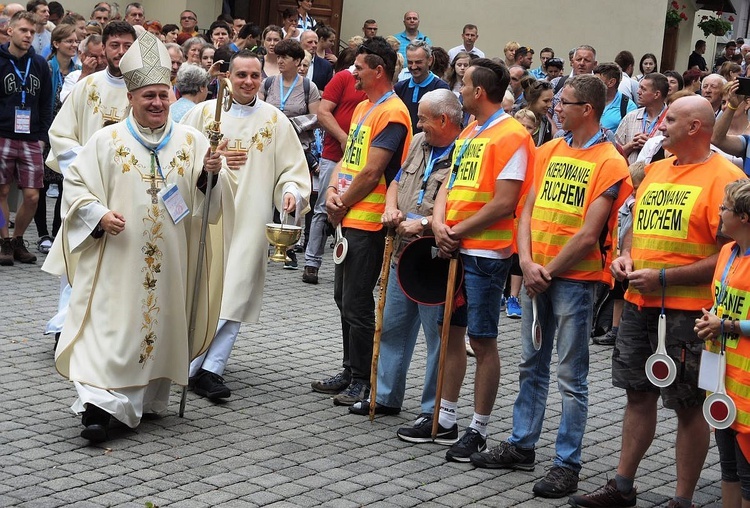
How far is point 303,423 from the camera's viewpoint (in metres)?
6.94

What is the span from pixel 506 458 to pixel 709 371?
1.50 meters

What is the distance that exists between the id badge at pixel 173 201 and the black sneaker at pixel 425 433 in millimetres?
1742

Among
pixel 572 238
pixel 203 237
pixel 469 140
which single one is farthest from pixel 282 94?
pixel 572 238

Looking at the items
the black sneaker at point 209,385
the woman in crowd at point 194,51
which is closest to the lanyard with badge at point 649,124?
the black sneaker at point 209,385

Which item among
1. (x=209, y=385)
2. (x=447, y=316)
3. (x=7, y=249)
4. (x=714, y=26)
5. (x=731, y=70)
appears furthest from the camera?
(x=714, y=26)

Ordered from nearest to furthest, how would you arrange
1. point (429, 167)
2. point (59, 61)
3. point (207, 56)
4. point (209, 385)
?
point (429, 167) → point (209, 385) → point (59, 61) → point (207, 56)

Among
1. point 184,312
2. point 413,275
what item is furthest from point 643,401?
Result: point 184,312

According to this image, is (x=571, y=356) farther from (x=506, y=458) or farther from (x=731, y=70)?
(x=731, y=70)

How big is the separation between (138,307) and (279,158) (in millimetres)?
1672

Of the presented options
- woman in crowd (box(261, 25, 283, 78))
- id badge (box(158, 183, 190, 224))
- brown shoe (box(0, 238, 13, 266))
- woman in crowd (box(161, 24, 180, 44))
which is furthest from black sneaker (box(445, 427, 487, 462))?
woman in crowd (box(161, 24, 180, 44))

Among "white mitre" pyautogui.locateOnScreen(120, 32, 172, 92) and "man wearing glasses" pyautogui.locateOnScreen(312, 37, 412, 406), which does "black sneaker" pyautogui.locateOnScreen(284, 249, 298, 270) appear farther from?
"white mitre" pyautogui.locateOnScreen(120, 32, 172, 92)

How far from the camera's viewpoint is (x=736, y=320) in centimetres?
505

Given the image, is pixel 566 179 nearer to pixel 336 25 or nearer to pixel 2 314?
pixel 2 314

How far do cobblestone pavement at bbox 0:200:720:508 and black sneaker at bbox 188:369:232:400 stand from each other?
74 millimetres
